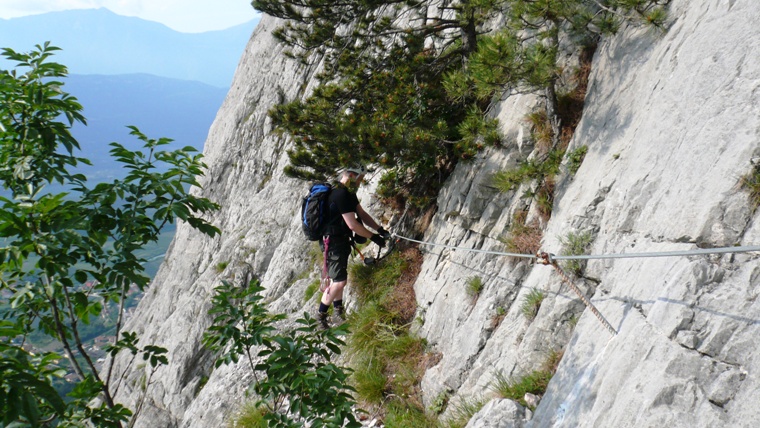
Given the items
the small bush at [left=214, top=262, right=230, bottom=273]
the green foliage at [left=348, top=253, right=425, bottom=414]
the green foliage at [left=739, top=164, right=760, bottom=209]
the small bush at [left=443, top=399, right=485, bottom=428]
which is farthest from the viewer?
the small bush at [left=214, top=262, right=230, bottom=273]

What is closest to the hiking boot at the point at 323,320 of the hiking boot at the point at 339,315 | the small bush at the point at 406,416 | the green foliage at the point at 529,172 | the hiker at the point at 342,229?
the hiker at the point at 342,229

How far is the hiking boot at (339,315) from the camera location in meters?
8.56

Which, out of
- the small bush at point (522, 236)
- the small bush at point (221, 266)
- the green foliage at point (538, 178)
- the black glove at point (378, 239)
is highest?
the green foliage at point (538, 178)

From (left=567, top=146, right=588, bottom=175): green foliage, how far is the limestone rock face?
0.28 feet

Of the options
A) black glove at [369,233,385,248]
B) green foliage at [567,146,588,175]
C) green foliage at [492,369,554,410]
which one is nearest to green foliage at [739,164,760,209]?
green foliage at [492,369,554,410]

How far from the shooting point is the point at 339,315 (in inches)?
341

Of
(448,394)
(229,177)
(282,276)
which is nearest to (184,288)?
(229,177)

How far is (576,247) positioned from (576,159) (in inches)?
60.7

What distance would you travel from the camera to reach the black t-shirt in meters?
7.55

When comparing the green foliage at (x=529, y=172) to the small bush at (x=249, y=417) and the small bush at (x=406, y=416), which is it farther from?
the small bush at (x=249, y=417)

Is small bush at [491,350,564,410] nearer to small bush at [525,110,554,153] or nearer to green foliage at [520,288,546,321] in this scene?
green foliage at [520,288,546,321]

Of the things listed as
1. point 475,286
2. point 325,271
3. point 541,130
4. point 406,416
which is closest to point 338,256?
point 325,271

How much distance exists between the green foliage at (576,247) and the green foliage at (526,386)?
1213mm

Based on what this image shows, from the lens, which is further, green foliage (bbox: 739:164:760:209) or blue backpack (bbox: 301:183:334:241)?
blue backpack (bbox: 301:183:334:241)
